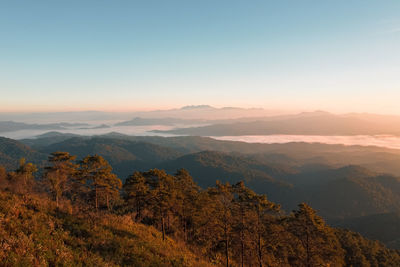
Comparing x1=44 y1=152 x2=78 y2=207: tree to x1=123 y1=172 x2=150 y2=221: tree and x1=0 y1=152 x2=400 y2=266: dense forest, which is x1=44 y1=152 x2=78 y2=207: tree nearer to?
x1=0 y1=152 x2=400 y2=266: dense forest

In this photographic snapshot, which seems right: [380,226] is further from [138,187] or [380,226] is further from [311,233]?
[138,187]

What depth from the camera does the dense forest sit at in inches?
401

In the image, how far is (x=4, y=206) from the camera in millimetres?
11992

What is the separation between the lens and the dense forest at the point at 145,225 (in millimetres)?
10188

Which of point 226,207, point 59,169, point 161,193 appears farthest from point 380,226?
point 59,169

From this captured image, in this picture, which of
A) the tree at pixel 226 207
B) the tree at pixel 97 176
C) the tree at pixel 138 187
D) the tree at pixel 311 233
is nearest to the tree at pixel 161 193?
the tree at pixel 138 187

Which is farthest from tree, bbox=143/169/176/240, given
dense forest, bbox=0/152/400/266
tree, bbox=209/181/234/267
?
tree, bbox=209/181/234/267

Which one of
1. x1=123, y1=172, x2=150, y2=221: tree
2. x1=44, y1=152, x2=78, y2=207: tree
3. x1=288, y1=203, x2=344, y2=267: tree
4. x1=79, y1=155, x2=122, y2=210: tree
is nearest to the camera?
x1=288, y1=203, x2=344, y2=267: tree

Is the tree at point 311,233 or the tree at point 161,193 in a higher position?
the tree at point 161,193

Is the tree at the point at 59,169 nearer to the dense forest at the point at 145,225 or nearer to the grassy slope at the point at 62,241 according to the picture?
the dense forest at the point at 145,225

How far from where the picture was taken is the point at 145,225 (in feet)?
90.0

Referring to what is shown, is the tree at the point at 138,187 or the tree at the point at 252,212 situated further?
the tree at the point at 138,187

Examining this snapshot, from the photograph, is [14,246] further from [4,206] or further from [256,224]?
[256,224]

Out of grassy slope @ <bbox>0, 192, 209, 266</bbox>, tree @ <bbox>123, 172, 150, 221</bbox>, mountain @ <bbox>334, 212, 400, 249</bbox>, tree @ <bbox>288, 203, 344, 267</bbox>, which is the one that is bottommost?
mountain @ <bbox>334, 212, 400, 249</bbox>
